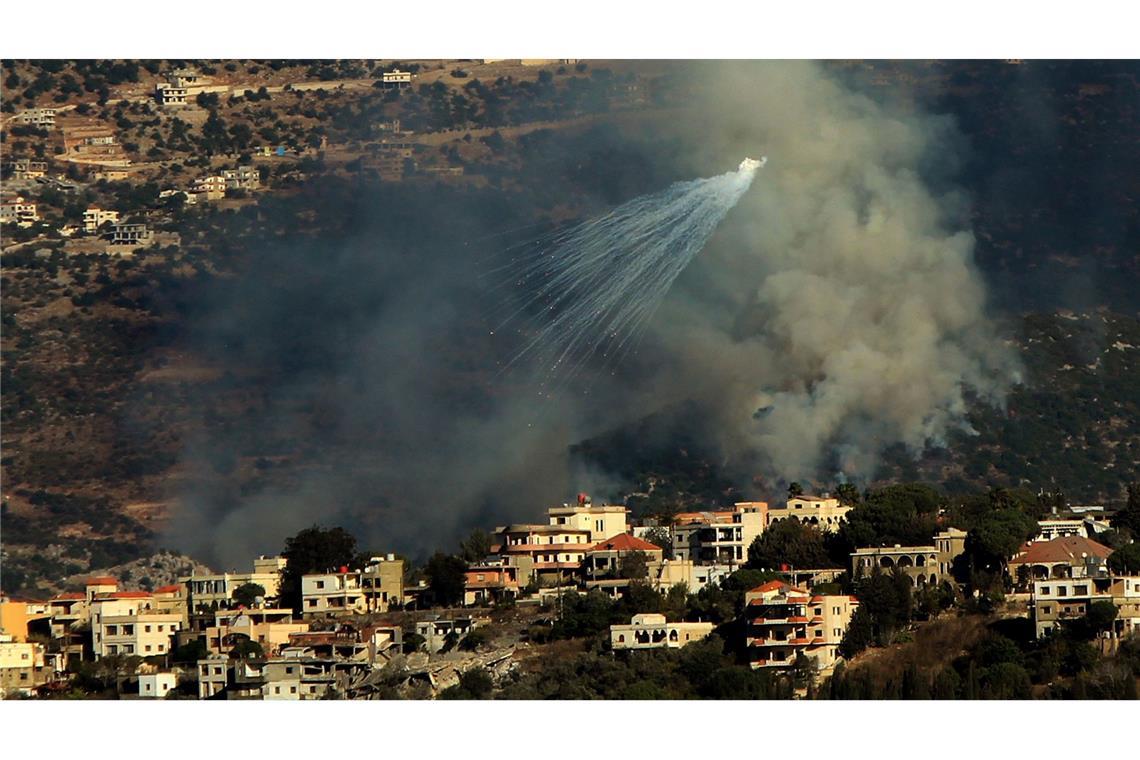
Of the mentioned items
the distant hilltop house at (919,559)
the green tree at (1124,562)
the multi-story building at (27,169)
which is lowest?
the green tree at (1124,562)

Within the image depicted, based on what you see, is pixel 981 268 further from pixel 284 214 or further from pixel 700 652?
pixel 700 652

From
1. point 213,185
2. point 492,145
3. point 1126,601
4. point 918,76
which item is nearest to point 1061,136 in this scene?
point 918,76

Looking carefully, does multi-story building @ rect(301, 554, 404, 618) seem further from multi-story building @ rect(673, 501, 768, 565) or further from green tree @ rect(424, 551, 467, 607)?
multi-story building @ rect(673, 501, 768, 565)

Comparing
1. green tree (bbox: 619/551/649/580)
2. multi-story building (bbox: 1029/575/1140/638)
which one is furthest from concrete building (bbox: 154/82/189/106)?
multi-story building (bbox: 1029/575/1140/638)

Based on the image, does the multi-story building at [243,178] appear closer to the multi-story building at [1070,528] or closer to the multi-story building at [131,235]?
the multi-story building at [131,235]

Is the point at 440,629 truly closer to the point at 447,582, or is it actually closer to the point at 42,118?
the point at 447,582

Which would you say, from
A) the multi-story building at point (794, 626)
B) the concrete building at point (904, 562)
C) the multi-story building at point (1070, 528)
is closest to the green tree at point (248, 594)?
the multi-story building at point (794, 626)
